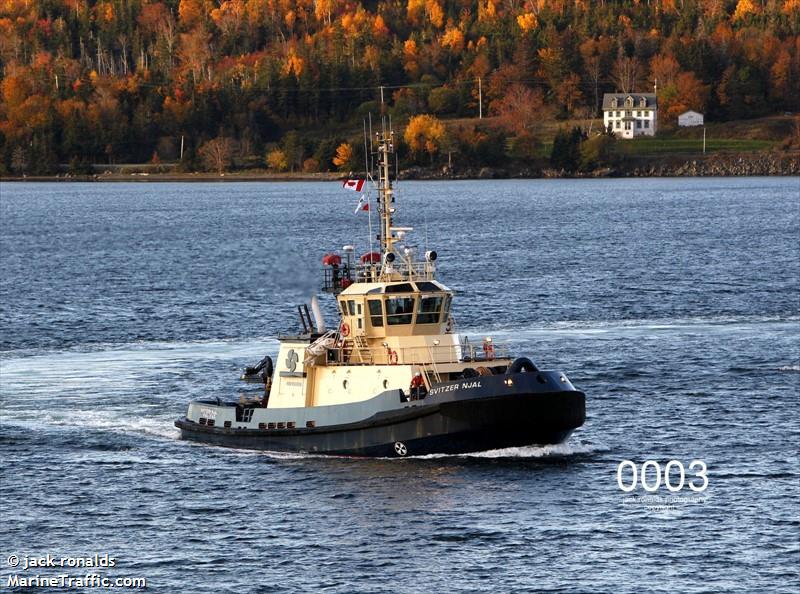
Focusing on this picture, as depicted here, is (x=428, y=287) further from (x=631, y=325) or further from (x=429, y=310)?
(x=631, y=325)

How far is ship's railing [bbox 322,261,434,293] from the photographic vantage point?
55.7 m

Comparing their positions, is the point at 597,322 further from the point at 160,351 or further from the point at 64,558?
the point at 64,558

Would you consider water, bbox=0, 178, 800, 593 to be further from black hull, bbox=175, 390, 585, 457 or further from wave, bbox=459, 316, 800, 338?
black hull, bbox=175, 390, 585, 457

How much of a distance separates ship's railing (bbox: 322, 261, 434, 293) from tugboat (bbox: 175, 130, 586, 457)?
0.05 m

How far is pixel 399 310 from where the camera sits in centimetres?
5512

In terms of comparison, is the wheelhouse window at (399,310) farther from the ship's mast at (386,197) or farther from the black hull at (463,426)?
the black hull at (463,426)

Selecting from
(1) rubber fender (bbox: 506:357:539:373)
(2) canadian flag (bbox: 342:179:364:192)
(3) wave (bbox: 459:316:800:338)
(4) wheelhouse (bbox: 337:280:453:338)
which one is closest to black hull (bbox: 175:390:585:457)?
(1) rubber fender (bbox: 506:357:539:373)

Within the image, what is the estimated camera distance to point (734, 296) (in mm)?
Result: 100438

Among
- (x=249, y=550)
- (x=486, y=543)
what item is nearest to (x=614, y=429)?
(x=486, y=543)

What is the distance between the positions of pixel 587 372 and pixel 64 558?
107 ft

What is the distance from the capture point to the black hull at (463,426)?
51562 mm

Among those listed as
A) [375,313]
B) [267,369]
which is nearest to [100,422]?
[267,369]

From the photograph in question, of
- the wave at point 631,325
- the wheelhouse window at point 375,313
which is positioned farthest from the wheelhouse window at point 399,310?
the wave at point 631,325

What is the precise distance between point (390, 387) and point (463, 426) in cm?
335
